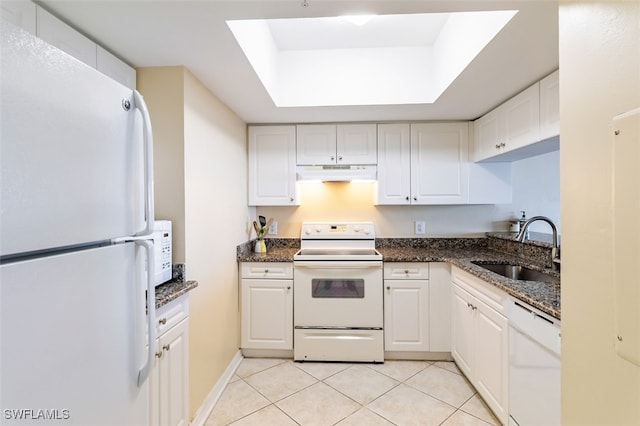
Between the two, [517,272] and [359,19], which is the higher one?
[359,19]

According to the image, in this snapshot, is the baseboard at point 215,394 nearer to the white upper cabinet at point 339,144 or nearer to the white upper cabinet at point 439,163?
the white upper cabinet at point 339,144

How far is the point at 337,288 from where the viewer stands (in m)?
2.43

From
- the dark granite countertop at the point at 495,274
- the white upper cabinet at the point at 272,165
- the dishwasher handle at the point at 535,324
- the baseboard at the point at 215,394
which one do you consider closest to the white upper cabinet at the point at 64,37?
the white upper cabinet at the point at 272,165

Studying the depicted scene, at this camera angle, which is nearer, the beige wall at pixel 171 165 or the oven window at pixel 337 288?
the beige wall at pixel 171 165

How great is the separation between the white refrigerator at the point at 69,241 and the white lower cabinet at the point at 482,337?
1.80 metres

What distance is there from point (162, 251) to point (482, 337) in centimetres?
205

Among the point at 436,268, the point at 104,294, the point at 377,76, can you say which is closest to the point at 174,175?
the point at 104,294

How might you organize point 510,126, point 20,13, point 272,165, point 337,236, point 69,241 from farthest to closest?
1. point 337,236
2. point 272,165
3. point 510,126
4. point 20,13
5. point 69,241

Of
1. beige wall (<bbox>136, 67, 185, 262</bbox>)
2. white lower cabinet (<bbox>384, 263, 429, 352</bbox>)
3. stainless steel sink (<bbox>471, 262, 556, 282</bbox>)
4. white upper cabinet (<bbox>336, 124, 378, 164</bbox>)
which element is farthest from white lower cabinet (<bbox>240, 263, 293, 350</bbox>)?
stainless steel sink (<bbox>471, 262, 556, 282</bbox>)

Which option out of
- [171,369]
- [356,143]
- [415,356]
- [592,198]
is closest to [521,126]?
[356,143]

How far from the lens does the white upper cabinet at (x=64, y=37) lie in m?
1.12

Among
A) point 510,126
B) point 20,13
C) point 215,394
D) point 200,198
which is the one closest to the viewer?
point 20,13

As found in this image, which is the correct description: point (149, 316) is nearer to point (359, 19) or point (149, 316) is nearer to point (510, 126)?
point (359, 19)

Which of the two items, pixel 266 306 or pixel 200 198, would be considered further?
pixel 266 306
